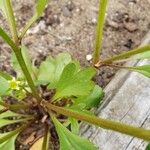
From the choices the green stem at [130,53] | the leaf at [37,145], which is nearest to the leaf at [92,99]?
the green stem at [130,53]

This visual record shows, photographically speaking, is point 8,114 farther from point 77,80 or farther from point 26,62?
point 77,80

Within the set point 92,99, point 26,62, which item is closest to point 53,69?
point 26,62

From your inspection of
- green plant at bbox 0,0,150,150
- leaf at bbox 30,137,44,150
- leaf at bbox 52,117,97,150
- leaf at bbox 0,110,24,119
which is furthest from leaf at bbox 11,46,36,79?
leaf at bbox 52,117,97,150

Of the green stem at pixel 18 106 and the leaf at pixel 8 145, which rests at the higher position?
the green stem at pixel 18 106

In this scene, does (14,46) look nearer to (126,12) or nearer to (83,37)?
(83,37)

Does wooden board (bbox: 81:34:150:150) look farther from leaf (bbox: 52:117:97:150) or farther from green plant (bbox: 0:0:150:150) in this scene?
leaf (bbox: 52:117:97:150)

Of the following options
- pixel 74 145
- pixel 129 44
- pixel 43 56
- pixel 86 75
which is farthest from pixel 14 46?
pixel 129 44

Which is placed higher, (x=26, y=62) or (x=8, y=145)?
(x=26, y=62)

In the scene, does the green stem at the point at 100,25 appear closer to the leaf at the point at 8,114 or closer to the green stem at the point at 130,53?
the green stem at the point at 130,53
